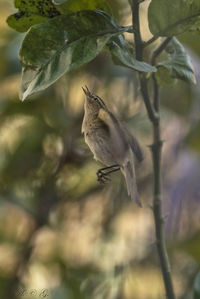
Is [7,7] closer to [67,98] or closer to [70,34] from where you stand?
[67,98]

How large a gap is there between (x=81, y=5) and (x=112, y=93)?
1.10 feet

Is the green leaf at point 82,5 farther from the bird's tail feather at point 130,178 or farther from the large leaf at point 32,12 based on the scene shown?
the bird's tail feather at point 130,178

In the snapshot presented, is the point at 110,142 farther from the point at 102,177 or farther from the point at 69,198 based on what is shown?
the point at 69,198

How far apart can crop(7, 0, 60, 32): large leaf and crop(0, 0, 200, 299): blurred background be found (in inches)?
10.1

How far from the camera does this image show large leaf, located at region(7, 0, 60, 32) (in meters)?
0.29

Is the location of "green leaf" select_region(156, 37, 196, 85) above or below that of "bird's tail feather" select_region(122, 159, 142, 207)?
above

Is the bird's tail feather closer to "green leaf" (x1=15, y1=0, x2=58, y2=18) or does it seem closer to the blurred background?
"green leaf" (x1=15, y1=0, x2=58, y2=18)

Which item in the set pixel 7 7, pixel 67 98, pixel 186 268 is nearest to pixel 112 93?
pixel 67 98

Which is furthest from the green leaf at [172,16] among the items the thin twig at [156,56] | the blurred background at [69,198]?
the blurred background at [69,198]

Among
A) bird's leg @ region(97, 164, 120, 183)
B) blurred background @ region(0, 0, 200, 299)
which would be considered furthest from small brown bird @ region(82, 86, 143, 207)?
blurred background @ region(0, 0, 200, 299)

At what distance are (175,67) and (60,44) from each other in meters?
0.08

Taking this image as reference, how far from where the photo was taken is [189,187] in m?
0.90

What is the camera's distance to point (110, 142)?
0.79 ft

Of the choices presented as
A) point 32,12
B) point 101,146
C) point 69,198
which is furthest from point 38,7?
point 69,198
